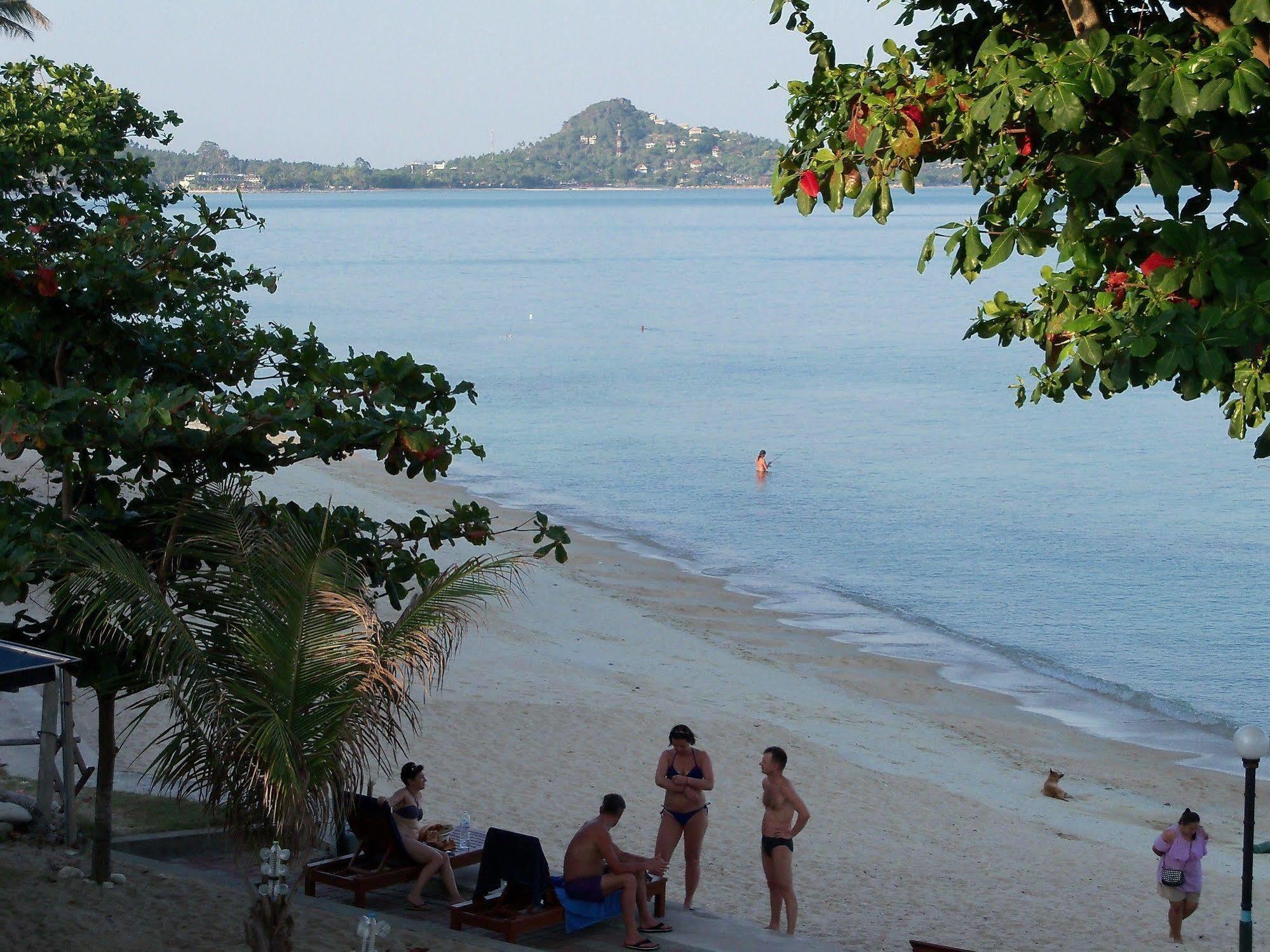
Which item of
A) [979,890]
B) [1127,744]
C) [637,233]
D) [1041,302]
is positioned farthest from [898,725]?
[637,233]

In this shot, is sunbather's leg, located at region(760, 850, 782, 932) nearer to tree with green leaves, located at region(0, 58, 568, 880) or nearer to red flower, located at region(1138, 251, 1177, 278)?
tree with green leaves, located at region(0, 58, 568, 880)

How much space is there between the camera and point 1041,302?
20.3 feet

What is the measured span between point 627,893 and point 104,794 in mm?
2940

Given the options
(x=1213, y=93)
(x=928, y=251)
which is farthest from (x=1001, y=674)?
(x=1213, y=93)

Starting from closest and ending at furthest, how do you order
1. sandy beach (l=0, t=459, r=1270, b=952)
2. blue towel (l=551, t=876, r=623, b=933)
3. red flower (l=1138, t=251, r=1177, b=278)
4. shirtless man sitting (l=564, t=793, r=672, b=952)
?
red flower (l=1138, t=251, r=1177, b=278) → shirtless man sitting (l=564, t=793, r=672, b=952) → blue towel (l=551, t=876, r=623, b=933) → sandy beach (l=0, t=459, r=1270, b=952)

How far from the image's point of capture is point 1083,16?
546 cm

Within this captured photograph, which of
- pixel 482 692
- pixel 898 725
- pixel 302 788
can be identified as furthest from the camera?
pixel 898 725

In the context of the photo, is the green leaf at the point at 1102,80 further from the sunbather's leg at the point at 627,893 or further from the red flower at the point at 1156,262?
the sunbather's leg at the point at 627,893

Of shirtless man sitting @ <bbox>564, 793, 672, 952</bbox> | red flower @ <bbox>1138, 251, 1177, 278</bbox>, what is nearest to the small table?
shirtless man sitting @ <bbox>564, 793, 672, 952</bbox>

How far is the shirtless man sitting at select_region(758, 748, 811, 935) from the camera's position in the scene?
349 inches

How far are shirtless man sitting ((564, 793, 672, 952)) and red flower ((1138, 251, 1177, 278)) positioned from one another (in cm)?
453

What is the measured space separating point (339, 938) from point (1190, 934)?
21.7 ft

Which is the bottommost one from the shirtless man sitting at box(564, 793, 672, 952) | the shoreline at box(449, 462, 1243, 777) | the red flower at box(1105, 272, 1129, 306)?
the shoreline at box(449, 462, 1243, 777)

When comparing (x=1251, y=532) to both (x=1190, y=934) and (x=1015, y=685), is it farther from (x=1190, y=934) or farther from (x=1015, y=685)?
(x=1190, y=934)
